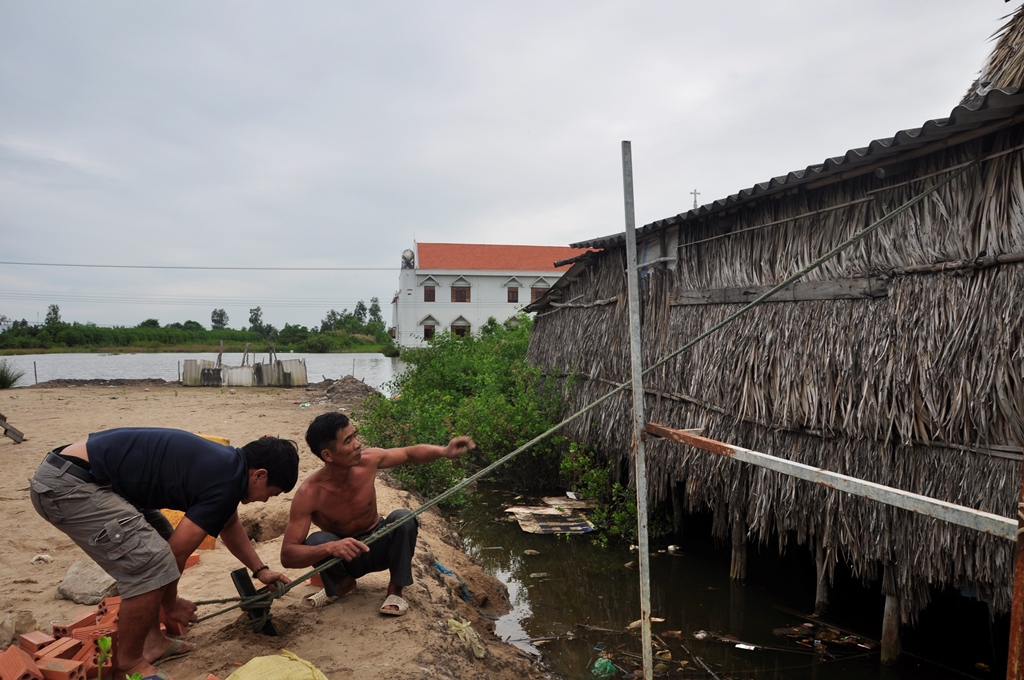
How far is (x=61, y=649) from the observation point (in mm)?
2859

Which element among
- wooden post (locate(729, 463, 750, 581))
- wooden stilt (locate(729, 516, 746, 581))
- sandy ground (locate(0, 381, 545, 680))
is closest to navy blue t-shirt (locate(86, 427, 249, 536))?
sandy ground (locate(0, 381, 545, 680))

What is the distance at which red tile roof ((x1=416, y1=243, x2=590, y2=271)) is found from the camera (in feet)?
118

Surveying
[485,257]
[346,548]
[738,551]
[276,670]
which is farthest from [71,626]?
[485,257]

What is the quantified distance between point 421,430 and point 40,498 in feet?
20.6

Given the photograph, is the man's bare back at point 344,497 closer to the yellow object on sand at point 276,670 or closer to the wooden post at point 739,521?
the yellow object on sand at point 276,670

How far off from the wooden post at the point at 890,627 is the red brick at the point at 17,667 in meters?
4.88

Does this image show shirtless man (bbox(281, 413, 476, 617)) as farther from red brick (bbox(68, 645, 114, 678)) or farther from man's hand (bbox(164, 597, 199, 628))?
red brick (bbox(68, 645, 114, 678))

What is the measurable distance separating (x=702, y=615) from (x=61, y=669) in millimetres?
4741

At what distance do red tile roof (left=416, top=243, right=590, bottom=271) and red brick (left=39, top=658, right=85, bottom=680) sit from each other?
32978 millimetres

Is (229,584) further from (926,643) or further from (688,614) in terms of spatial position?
(926,643)

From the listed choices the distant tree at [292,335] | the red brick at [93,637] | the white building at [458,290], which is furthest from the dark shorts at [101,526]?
the distant tree at [292,335]

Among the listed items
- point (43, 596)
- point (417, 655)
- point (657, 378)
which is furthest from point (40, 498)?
point (657, 378)

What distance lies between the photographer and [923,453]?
4.12 metres

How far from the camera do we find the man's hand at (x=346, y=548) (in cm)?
346
